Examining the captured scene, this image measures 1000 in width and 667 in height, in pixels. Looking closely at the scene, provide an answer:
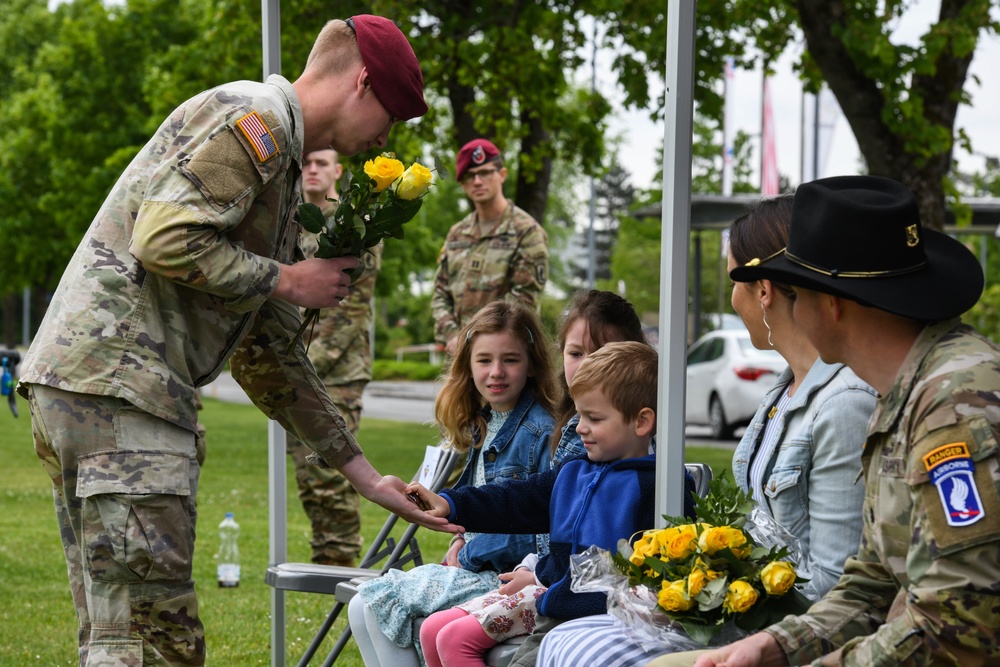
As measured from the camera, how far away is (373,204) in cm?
335

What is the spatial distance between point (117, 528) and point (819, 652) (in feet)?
5.42

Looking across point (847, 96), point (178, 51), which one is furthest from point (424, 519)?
point (178, 51)

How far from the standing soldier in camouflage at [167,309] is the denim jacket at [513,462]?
116cm

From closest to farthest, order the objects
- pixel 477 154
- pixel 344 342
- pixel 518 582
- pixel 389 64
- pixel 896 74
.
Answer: pixel 389 64 < pixel 518 582 < pixel 344 342 < pixel 477 154 < pixel 896 74

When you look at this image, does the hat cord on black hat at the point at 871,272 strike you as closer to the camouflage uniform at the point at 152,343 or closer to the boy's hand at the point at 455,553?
the camouflage uniform at the point at 152,343

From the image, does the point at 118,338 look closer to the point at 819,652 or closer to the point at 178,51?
the point at 819,652

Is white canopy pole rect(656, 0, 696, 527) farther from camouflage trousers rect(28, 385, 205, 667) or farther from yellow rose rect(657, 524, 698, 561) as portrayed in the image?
camouflage trousers rect(28, 385, 205, 667)

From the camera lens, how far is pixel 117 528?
117 inches

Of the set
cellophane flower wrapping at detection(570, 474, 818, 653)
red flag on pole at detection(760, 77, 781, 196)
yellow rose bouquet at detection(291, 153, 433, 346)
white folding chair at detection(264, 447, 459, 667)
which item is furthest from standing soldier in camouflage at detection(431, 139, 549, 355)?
red flag on pole at detection(760, 77, 781, 196)

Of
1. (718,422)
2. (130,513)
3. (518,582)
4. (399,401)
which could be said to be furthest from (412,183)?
(399,401)

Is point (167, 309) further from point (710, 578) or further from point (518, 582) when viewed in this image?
point (710, 578)

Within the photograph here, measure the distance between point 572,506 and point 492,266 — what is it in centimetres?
415

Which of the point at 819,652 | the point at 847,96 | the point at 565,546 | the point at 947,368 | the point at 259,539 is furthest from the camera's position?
the point at 847,96

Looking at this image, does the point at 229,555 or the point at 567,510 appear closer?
the point at 567,510
